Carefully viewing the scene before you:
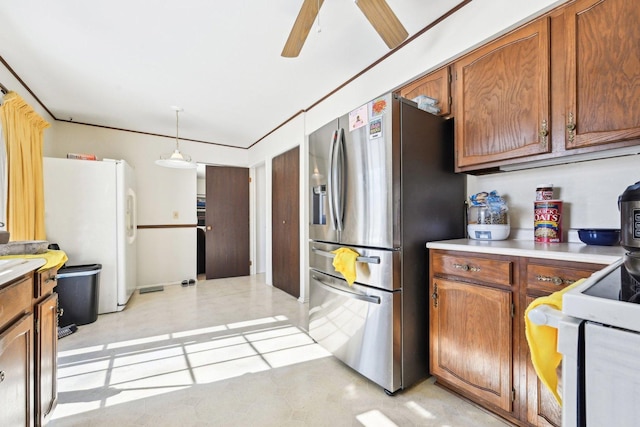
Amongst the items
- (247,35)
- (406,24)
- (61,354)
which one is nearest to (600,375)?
(406,24)

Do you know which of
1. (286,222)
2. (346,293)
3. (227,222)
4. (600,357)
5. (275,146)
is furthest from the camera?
(227,222)

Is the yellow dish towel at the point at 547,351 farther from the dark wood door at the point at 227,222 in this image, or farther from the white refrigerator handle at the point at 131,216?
the dark wood door at the point at 227,222

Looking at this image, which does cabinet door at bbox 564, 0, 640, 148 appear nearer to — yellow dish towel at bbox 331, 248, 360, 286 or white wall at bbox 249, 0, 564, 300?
white wall at bbox 249, 0, 564, 300

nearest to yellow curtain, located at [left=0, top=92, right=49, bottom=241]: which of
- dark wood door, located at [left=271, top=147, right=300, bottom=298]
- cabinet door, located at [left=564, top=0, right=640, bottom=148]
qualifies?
dark wood door, located at [left=271, top=147, right=300, bottom=298]

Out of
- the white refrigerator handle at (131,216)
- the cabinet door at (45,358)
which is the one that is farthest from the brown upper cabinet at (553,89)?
the white refrigerator handle at (131,216)

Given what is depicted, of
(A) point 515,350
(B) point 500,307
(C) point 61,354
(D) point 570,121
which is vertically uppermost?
(D) point 570,121

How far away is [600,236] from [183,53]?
3047 mm

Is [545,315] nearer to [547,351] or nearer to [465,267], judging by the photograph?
[547,351]

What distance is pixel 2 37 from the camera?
2.04 meters

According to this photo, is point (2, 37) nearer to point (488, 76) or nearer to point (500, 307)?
point (488, 76)

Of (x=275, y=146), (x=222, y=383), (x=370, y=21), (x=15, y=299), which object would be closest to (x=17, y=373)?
(x=15, y=299)

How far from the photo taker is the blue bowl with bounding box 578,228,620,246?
139 centimetres

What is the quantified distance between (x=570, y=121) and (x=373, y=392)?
5.90 ft

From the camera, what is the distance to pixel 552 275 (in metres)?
1.23
